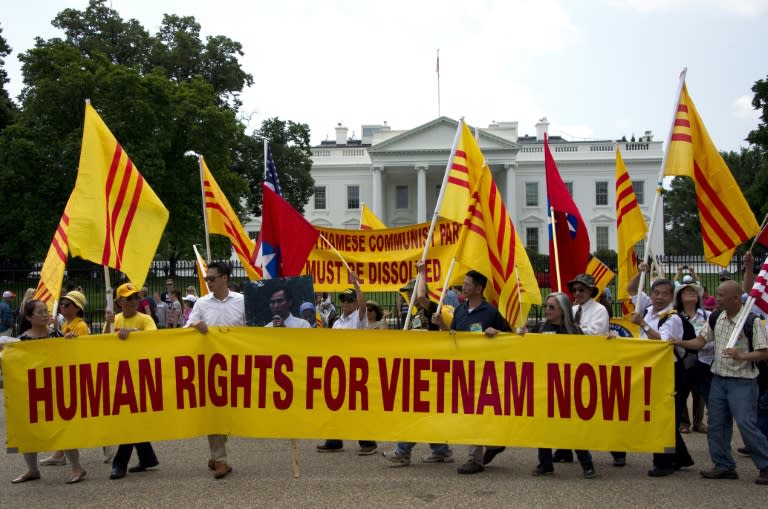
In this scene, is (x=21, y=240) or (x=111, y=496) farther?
(x=21, y=240)

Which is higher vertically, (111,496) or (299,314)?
(299,314)

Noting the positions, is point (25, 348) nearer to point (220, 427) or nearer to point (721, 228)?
point (220, 427)

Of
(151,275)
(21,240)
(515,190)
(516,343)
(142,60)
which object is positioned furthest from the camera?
(515,190)

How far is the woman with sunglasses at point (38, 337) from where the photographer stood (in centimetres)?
634

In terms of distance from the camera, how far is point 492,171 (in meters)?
63.8

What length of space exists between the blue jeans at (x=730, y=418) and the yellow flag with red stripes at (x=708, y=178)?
1.42 meters

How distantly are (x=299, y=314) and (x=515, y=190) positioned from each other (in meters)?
57.6

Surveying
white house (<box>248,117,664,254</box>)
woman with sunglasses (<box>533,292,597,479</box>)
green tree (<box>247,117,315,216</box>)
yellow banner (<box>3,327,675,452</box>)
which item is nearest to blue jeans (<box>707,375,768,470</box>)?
yellow banner (<box>3,327,675,452</box>)

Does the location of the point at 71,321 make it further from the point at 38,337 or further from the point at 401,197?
the point at 401,197

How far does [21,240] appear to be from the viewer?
1034 inches

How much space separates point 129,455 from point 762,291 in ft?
17.8

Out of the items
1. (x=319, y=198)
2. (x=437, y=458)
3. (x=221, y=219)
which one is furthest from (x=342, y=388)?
(x=319, y=198)

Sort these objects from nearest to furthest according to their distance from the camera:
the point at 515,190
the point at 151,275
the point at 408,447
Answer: the point at 408,447, the point at 151,275, the point at 515,190

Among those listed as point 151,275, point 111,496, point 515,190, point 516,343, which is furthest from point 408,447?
point 515,190
